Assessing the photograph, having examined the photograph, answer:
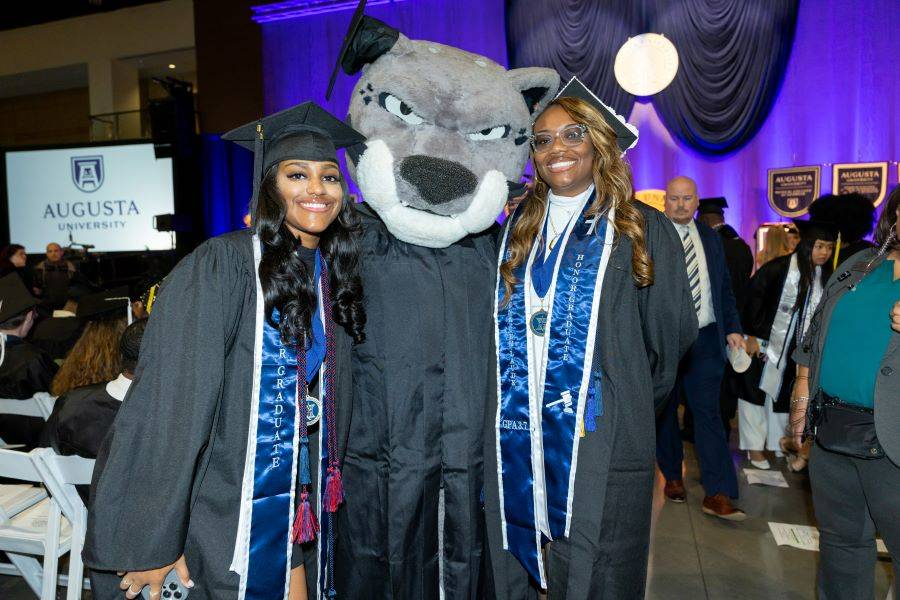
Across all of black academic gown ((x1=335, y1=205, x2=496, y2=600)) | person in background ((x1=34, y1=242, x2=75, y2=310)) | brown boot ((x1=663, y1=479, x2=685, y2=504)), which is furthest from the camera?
person in background ((x1=34, y1=242, x2=75, y2=310))

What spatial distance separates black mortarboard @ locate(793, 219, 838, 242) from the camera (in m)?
4.04

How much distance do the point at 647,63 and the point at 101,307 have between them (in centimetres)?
675

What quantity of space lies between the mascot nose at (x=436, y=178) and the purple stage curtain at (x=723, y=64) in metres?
7.27

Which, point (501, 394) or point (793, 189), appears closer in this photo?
point (501, 394)

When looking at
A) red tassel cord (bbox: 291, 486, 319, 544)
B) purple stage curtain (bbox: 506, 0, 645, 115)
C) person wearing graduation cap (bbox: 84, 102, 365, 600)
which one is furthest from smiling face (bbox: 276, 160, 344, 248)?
purple stage curtain (bbox: 506, 0, 645, 115)

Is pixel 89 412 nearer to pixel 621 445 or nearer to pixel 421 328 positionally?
pixel 421 328

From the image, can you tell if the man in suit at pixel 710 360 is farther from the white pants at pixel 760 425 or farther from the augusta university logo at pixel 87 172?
the augusta university logo at pixel 87 172

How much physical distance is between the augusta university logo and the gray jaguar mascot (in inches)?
432

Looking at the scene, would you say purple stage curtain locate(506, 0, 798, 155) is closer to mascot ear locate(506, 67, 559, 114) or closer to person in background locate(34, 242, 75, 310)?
person in background locate(34, 242, 75, 310)

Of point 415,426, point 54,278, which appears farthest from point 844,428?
point 54,278

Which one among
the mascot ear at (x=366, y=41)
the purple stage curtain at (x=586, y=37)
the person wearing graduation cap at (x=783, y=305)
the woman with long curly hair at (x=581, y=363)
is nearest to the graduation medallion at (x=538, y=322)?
the woman with long curly hair at (x=581, y=363)

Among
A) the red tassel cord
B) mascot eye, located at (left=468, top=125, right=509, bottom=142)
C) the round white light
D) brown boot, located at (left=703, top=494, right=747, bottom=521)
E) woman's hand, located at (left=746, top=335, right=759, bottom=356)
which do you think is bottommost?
brown boot, located at (left=703, top=494, right=747, bottom=521)

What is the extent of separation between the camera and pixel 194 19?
1164cm

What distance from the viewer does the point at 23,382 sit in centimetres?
338
